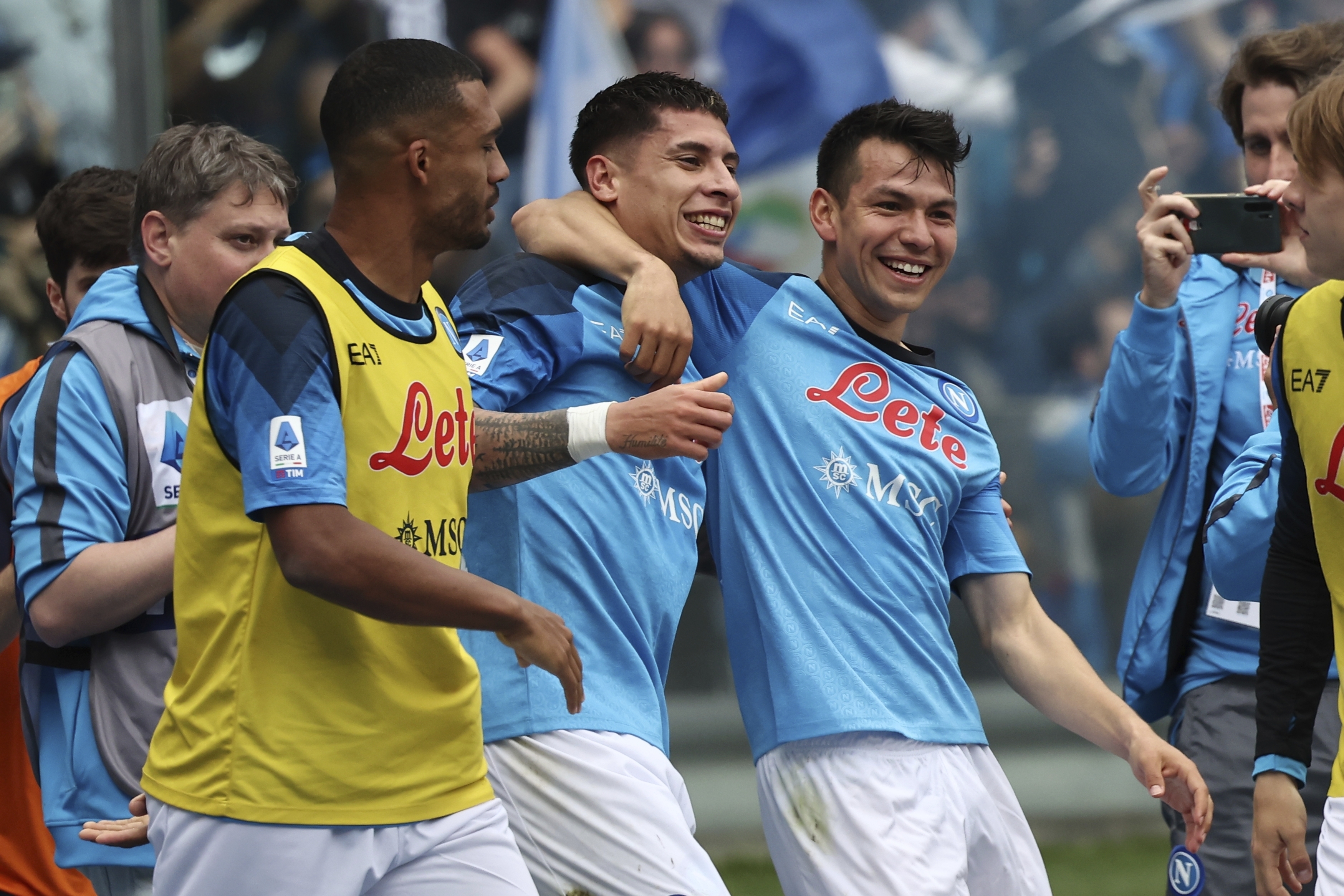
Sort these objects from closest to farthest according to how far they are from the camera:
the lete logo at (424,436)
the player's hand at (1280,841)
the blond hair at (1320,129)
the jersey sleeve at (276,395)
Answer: the jersey sleeve at (276,395) → the lete logo at (424,436) → the blond hair at (1320,129) → the player's hand at (1280,841)

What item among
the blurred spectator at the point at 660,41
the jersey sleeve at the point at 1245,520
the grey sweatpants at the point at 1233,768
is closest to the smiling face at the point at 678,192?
the jersey sleeve at the point at 1245,520

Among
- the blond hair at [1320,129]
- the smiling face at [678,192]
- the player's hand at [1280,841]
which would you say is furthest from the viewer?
the smiling face at [678,192]

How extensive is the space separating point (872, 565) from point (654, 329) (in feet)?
2.45

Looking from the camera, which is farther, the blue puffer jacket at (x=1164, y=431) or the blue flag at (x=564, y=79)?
the blue flag at (x=564, y=79)

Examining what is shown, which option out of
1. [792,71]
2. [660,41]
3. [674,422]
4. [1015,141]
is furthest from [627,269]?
[1015,141]

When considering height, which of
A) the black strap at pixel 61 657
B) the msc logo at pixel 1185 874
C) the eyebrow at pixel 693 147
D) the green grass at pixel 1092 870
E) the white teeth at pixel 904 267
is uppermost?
the eyebrow at pixel 693 147

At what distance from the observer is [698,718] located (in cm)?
796

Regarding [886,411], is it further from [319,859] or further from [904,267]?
[319,859]

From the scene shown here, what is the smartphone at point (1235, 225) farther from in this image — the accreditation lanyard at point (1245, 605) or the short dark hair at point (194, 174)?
the short dark hair at point (194, 174)

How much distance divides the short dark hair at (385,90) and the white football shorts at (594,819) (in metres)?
1.13

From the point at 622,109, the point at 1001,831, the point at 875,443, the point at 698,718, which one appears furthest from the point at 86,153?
the point at 1001,831

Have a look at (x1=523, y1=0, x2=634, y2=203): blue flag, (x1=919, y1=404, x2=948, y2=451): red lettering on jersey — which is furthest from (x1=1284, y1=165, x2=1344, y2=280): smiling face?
(x1=523, y1=0, x2=634, y2=203): blue flag

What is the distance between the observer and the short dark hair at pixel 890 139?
3.62 meters

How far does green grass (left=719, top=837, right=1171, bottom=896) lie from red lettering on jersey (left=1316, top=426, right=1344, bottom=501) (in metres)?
4.33
